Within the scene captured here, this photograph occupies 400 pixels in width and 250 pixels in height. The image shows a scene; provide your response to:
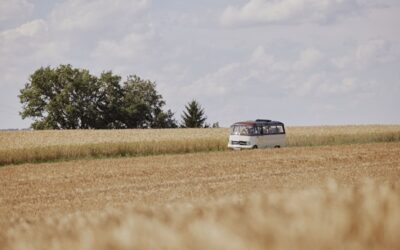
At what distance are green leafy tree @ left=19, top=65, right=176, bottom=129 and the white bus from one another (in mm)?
37115

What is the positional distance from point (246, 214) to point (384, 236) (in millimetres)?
312

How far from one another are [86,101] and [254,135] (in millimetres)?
41004

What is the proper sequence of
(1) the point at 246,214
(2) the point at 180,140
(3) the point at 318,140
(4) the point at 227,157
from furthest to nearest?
1. (3) the point at 318,140
2. (2) the point at 180,140
3. (4) the point at 227,157
4. (1) the point at 246,214

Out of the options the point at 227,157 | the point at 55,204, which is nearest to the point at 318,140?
the point at 227,157

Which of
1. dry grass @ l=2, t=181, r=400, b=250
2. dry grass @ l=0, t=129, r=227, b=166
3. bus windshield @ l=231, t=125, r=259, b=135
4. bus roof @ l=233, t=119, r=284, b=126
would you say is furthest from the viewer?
bus roof @ l=233, t=119, r=284, b=126

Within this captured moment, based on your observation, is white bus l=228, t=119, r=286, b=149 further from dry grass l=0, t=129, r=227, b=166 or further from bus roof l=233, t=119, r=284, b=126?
dry grass l=0, t=129, r=227, b=166

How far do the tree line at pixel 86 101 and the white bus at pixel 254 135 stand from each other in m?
37.0

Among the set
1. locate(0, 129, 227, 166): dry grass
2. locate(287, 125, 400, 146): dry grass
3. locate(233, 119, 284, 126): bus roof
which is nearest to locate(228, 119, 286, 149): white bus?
locate(233, 119, 284, 126): bus roof

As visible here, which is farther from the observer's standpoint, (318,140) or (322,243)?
(318,140)

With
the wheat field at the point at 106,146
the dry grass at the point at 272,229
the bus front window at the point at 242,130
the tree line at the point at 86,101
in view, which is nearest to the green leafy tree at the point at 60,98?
the tree line at the point at 86,101

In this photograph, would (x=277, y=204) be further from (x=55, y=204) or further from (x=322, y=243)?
(x=55, y=204)

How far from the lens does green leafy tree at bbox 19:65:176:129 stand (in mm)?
72062

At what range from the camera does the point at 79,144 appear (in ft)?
122

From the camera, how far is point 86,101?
74312 millimetres
